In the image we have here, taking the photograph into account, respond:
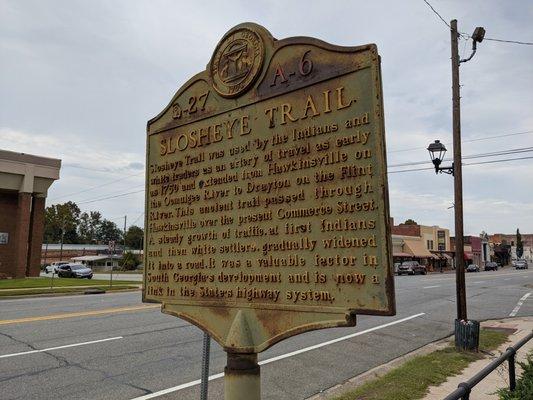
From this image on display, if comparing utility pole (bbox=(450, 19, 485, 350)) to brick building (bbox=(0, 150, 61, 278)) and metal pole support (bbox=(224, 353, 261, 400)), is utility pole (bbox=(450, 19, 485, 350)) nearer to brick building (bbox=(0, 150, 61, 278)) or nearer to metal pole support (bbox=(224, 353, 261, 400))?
metal pole support (bbox=(224, 353, 261, 400))

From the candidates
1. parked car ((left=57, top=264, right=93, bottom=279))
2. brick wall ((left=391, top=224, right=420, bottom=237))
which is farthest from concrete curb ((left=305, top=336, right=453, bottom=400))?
brick wall ((left=391, top=224, right=420, bottom=237))

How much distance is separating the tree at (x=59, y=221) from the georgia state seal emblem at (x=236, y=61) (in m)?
94.6

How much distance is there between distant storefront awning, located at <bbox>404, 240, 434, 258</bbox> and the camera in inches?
2474

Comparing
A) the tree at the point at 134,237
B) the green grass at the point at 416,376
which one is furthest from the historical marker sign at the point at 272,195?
the tree at the point at 134,237

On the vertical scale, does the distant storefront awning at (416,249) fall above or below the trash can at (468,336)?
above

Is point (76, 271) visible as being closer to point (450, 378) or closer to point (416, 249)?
point (450, 378)

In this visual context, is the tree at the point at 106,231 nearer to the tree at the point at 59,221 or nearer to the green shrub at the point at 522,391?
the tree at the point at 59,221

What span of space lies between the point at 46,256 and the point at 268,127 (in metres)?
89.4

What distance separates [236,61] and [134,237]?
399 ft

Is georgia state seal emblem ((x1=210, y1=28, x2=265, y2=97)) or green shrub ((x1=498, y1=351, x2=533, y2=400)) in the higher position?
georgia state seal emblem ((x1=210, y1=28, x2=265, y2=97))

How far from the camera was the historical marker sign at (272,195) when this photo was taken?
2578mm

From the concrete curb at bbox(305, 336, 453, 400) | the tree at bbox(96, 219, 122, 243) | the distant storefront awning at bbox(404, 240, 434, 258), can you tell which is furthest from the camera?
the tree at bbox(96, 219, 122, 243)

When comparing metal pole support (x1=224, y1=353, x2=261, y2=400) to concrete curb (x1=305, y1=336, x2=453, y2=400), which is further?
concrete curb (x1=305, y1=336, x2=453, y2=400)

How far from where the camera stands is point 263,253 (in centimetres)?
302
